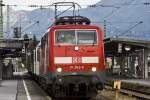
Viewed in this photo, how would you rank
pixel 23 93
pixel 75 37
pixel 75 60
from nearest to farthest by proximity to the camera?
pixel 75 60 → pixel 75 37 → pixel 23 93

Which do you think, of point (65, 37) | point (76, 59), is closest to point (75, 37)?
point (65, 37)

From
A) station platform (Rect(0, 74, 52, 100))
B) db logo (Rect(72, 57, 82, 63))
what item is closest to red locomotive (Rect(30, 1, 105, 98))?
db logo (Rect(72, 57, 82, 63))

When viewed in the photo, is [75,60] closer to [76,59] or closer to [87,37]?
[76,59]

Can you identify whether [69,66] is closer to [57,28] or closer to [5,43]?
[57,28]

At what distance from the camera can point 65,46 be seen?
856 inches

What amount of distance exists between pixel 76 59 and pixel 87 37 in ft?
3.74

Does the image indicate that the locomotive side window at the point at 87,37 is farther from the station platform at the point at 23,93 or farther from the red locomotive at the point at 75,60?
the station platform at the point at 23,93

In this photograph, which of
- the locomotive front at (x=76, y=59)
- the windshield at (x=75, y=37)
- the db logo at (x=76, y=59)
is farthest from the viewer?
the windshield at (x=75, y=37)

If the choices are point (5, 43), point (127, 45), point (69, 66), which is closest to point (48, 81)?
point (69, 66)

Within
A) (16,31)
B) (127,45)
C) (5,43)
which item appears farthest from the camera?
(16,31)

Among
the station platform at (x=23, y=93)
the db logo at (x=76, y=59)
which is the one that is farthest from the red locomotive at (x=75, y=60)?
the station platform at (x=23, y=93)

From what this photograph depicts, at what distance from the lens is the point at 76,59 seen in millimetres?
21547

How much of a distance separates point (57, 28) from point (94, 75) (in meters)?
2.46

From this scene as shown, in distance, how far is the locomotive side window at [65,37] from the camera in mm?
21938
